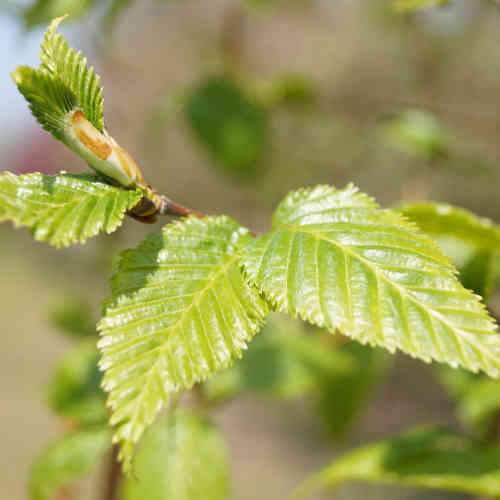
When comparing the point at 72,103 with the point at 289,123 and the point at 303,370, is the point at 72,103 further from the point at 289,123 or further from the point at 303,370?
the point at 289,123

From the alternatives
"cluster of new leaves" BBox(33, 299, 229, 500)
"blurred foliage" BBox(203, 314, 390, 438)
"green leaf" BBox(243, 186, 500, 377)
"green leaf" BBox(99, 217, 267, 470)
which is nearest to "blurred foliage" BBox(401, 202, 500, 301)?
"green leaf" BBox(243, 186, 500, 377)

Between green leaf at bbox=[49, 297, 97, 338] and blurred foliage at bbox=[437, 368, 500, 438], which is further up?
green leaf at bbox=[49, 297, 97, 338]

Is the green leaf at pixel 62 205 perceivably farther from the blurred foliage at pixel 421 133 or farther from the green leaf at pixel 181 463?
the blurred foliage at pixel 421 133

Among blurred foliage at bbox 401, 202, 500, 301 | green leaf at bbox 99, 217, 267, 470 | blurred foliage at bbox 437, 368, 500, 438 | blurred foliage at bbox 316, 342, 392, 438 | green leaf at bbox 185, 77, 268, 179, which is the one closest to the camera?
green leaf at bbox 99, 217, 267, 470

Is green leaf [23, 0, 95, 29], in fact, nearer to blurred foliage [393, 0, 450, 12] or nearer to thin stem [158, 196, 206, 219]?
blurred foliage [393, 0, 450, 12]

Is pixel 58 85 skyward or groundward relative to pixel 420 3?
groundward

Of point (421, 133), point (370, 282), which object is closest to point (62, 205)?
point (370, 282)

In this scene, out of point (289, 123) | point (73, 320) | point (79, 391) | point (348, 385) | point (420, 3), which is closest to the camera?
point (420, 3)
